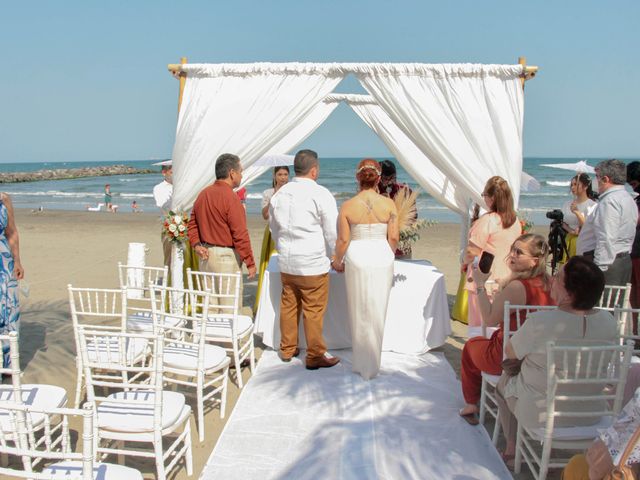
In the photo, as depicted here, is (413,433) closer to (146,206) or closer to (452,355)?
(452,355)

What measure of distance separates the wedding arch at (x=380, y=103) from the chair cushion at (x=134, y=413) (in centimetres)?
300

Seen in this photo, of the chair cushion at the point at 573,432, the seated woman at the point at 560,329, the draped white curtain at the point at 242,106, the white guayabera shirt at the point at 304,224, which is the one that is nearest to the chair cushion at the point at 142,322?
the white guayabera shirt at the point at 304,224

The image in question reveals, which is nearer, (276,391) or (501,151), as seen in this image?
(276,391)

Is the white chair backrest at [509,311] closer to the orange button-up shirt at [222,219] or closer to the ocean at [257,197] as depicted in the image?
the orange button-up shirt at [222,219]

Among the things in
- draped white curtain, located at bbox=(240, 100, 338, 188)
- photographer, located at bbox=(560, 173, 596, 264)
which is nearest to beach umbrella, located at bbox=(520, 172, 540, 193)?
photographer, located at bbox=(560, 173, 596, 264)

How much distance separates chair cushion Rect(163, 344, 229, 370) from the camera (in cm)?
403

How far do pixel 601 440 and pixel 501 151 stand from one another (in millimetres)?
3849

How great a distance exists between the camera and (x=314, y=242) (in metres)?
4.86

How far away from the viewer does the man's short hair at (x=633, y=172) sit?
17.7 ft

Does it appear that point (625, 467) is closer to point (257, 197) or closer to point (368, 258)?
point (368, 258)

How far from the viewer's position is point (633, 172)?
5457 mm

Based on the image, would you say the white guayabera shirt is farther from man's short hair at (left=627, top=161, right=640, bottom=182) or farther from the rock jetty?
the rock jetty

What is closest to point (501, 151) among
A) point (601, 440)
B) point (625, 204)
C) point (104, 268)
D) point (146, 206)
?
point (625, 204)

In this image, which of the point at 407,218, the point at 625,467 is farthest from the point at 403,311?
the point at 625,467
